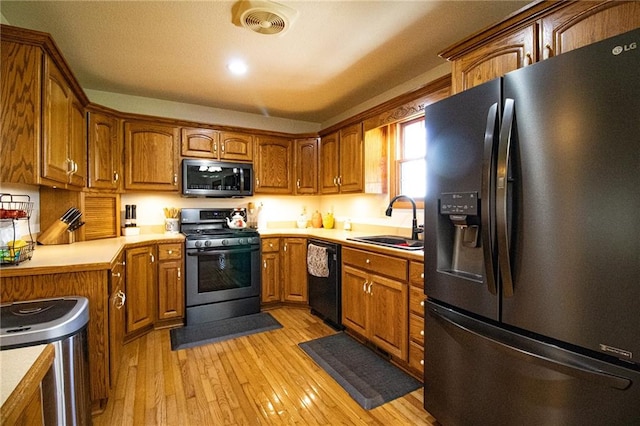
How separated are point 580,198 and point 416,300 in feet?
3.93

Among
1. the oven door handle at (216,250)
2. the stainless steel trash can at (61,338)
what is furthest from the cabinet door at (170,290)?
the stainless steel trash can at (61,338)

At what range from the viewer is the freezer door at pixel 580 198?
3.17 feet

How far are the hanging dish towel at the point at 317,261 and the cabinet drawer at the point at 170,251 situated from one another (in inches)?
51.3

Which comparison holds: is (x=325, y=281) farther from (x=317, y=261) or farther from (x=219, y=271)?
(x=219, y=271)

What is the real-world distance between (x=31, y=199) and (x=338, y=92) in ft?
9.25

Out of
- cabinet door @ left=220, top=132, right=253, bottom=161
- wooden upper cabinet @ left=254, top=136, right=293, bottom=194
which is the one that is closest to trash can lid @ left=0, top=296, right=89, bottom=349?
cabinet door @ left=220, top=132, right=253, bottom=161

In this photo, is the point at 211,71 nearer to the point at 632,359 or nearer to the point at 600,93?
the point at 600,93

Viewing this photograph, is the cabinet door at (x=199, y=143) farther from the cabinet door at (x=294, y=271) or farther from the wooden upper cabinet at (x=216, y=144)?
the cabinet door at (x=294, y=271)

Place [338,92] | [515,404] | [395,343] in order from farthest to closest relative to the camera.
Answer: [338,92] < [395,343] < [515,404]

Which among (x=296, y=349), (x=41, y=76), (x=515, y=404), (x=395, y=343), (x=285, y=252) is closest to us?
(x=515, y=404)

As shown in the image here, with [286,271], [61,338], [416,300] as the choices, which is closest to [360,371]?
[416,300]

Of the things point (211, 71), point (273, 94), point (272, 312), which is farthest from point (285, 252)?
point (211, 71)

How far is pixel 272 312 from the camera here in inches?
136

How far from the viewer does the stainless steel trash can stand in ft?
4.04
